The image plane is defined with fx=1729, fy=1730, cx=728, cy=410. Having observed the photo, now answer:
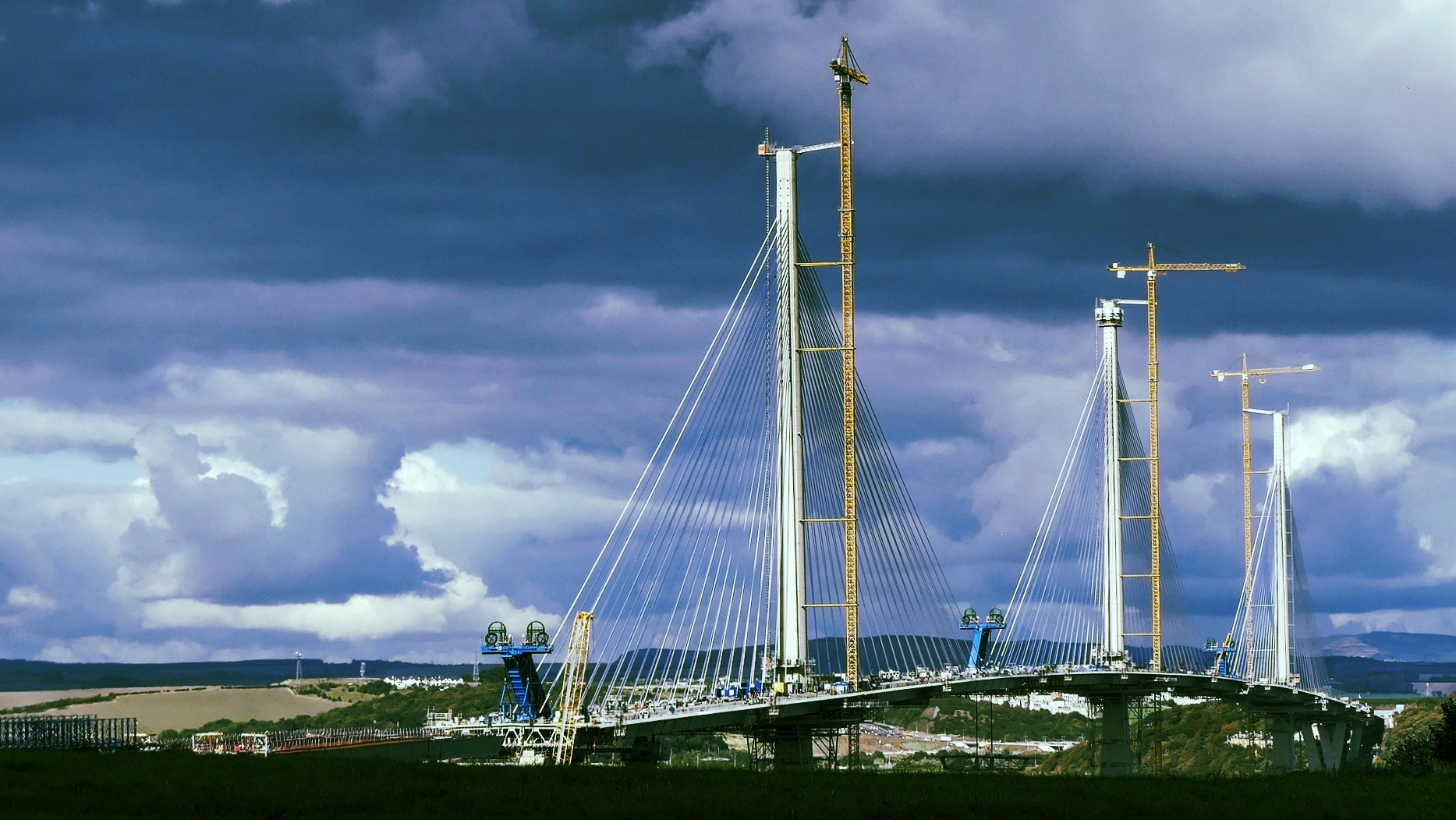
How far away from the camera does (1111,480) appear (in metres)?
184

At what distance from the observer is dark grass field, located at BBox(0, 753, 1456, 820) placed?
5025cm

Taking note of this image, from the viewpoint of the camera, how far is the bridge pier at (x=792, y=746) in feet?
399

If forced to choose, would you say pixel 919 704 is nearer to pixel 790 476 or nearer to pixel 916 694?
pixel 916 694

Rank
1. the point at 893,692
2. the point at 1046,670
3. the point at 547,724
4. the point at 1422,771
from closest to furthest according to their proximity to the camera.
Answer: the point at 1422,771
the point at 547,724
the point at 893,692
the point at 1046,670

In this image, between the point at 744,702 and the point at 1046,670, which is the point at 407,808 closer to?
the point at 744,702

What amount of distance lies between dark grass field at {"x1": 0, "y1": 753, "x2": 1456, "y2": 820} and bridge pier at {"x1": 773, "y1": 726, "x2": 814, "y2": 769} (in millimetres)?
58682

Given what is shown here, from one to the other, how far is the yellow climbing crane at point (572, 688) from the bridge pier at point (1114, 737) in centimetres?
8923

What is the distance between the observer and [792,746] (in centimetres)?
12256

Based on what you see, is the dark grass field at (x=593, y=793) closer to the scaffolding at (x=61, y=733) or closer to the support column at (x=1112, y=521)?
the scaffolding at (x=61, y=733)

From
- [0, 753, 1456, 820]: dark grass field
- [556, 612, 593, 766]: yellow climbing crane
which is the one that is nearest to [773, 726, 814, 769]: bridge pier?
[556, 612, 593, 766]: yellow climbing crane

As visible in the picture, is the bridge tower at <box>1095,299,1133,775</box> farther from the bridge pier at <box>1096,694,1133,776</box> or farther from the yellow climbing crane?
the yellow climbing crane

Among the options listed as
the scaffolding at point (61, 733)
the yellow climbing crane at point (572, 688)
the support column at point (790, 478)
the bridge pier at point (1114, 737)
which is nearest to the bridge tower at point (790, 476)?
the support column at point (790, 478)

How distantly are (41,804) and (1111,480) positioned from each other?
485ft

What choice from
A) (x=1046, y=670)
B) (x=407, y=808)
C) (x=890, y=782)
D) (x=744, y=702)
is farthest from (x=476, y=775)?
(x=1046, y=670)
